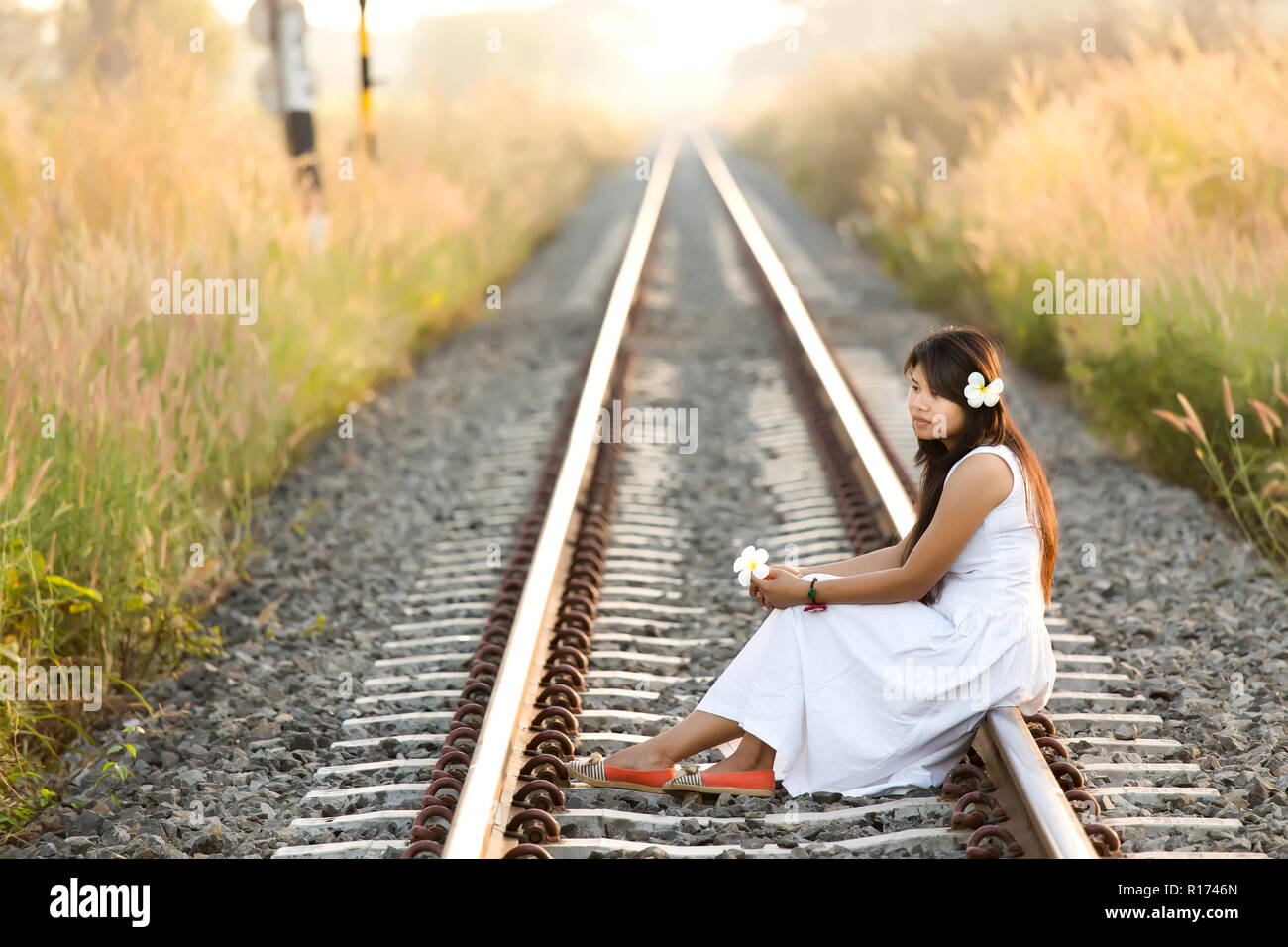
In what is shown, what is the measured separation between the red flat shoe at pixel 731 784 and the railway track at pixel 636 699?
0.10ft

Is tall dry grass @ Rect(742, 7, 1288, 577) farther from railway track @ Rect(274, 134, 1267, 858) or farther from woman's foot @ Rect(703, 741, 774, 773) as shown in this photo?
woman's foot @ Rect(703, 741, 774, 773)

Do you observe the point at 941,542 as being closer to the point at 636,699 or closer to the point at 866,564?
the point at 866,564

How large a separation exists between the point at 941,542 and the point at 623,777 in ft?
3.18

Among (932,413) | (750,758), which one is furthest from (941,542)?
(750,758)

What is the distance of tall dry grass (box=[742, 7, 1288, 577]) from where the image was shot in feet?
17.4

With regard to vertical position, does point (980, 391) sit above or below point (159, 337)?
above

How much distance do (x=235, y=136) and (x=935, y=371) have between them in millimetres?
6509

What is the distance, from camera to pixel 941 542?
10.4 ft

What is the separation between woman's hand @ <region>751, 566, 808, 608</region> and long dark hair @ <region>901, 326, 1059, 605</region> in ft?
1.17

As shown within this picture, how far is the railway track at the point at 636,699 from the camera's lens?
9.46 ft

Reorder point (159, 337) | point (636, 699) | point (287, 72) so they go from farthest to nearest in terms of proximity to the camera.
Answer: point (287, 72) < point (159, 337) < point (636, 699)

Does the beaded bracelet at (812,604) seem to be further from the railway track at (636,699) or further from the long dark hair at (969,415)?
the railway track at (636,699)

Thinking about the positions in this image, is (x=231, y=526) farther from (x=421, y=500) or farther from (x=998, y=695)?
(x=998, y=695)

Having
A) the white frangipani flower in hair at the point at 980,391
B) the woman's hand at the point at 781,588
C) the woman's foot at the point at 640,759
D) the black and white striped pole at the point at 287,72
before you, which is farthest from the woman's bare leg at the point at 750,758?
the black and white striped pole at the point at 287,72
